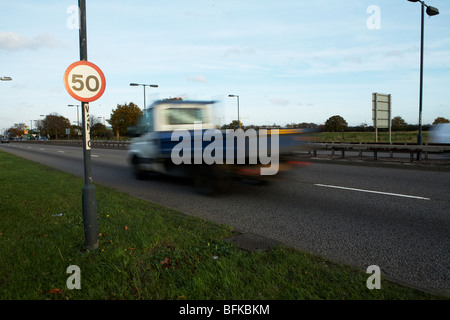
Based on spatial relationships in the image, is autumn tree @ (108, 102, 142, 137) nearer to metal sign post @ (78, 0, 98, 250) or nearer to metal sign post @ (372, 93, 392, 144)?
metal sign post @ (372, 93, 392, 144)

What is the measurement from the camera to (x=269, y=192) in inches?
341

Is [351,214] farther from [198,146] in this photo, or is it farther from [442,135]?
[442,135]

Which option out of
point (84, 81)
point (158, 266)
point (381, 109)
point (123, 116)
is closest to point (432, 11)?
point (381, 109)

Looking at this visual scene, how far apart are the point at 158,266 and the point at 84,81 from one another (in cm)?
245

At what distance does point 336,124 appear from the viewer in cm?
6588

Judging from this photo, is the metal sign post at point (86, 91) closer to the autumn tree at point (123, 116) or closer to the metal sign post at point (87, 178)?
the metal sign post at point (87, 178)

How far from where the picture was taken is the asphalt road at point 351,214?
13.5 ft

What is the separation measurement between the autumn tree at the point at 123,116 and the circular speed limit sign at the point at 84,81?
1906 inches

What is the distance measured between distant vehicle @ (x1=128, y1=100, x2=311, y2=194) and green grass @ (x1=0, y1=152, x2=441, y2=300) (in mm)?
2138

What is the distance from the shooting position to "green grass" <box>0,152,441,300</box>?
323 cm

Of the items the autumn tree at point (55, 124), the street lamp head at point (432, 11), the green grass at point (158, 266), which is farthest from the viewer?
the autumn tree at point (55, 124)

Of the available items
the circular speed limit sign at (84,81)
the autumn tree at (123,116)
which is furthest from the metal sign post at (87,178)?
the autumn tree at (123,116)
